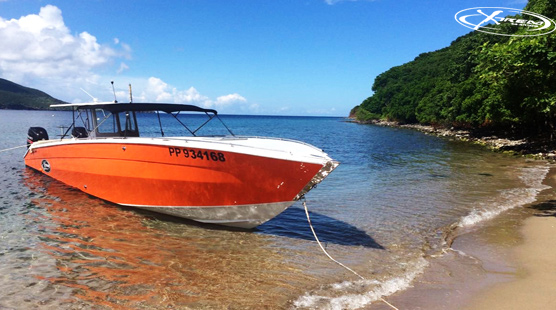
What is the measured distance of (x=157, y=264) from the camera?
6402 millimetres

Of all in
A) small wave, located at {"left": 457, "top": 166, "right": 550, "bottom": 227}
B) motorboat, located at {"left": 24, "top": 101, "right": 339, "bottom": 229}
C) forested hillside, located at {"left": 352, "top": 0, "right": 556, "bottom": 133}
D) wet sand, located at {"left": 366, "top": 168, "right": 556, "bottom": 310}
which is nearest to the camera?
wet sand, located at {"left": 366, "top": 168, "right": 556, "bottom": 310}

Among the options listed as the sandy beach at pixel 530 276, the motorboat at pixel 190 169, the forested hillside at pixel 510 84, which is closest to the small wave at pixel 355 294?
the sandy beach at pixel 530 276

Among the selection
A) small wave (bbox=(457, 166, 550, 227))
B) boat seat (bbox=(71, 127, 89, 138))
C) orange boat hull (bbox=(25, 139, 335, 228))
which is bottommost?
small wave (bbox=(457, 166, 550, 227))

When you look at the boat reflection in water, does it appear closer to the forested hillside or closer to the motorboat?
the motorboat

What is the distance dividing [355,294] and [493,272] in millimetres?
2717

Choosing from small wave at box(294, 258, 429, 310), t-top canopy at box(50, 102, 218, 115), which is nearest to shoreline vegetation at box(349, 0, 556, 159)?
small wave at box(294, 258, 429, 310)

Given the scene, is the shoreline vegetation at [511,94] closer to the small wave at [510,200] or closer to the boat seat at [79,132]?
the small wave at [510,200]

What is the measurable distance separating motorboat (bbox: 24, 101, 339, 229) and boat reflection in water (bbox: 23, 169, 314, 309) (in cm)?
61

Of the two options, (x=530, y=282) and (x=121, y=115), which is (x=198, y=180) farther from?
(x=530, y=282)

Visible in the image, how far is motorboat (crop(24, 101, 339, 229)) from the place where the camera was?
23.5 ft

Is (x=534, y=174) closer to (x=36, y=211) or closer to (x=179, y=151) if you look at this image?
(x=179, y=151)

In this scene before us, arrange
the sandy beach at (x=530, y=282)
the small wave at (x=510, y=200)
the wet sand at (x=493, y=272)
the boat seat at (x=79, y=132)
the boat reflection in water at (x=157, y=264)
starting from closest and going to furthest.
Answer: the sandy beach at (x=530, y=282)
the wet sand at (x=493, y=272)
the boat reflection in water at (x=157, y=264)
the small wave at (x=510, y=200)
the boat seat at (x=79, y=132)

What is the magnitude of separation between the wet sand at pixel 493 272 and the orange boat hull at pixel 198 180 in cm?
290

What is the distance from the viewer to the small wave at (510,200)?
9.36 m
